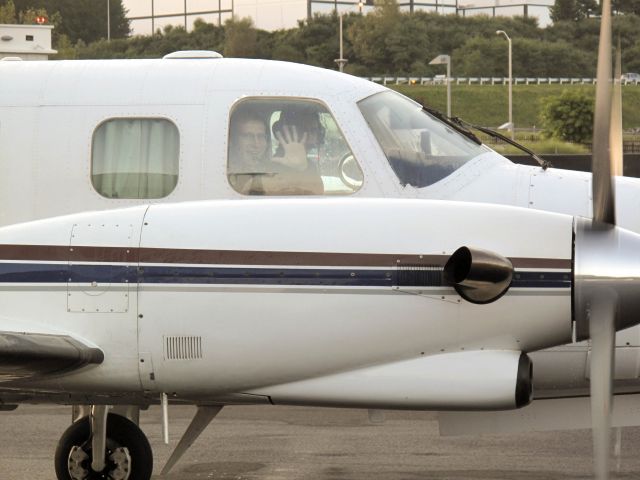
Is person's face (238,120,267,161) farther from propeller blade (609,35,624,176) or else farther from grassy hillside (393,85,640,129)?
grassy hillside (393,85,640,129)

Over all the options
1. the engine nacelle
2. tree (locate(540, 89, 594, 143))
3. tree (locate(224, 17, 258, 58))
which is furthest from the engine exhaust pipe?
tree (locate(224, 17, 258, 58))

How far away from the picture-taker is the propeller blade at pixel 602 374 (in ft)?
21.8

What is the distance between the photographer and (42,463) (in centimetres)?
1016

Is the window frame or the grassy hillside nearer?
the window frame

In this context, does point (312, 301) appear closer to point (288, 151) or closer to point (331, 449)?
point (288, 151)

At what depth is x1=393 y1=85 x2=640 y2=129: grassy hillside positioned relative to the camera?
83812mm

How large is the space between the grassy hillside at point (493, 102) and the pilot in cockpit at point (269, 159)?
7443cm

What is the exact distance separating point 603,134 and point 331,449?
4.62m

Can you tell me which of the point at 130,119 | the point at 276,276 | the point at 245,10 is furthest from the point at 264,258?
the point at 245,10

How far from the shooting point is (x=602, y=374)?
703 centimetres

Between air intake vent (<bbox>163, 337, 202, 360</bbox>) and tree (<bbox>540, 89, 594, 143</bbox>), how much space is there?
167ft

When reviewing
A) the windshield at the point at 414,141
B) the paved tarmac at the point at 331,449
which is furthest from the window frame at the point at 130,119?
the paved tarmac at the point at 331,449

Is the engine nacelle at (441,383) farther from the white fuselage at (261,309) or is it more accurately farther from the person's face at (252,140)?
the person's face at (252,140)

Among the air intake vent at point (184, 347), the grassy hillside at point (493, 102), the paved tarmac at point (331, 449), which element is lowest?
the paved tarmac at point (331, 449)
